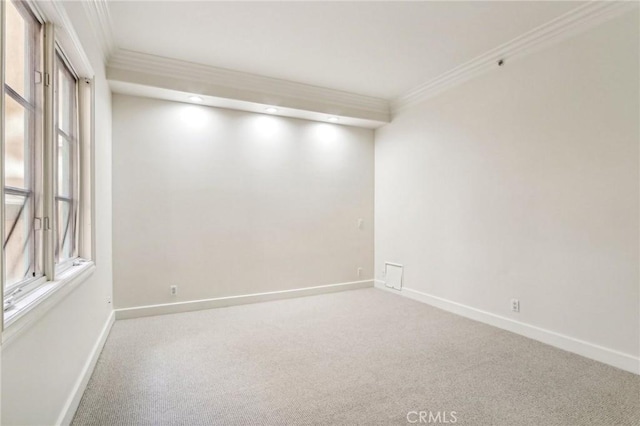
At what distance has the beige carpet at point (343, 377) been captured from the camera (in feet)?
6.36

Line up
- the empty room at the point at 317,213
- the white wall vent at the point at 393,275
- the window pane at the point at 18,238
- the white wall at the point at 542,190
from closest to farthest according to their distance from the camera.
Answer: the window pane at the point at 18,238, the empty room at the point at 317,213, the white wall at the point at 542,190, the white wall vent at the point at 393,275

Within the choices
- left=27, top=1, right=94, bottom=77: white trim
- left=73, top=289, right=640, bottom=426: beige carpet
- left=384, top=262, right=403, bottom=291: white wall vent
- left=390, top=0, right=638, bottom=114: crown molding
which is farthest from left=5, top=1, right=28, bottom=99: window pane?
left=384, top=262, right=403, bottom=291: white wall vent

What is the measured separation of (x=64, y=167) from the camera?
2.26 m

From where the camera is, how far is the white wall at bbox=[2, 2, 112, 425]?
48.4 inches

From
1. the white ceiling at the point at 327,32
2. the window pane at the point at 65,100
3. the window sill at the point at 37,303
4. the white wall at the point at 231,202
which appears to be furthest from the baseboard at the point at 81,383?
the white ceiling at the point at 327,32

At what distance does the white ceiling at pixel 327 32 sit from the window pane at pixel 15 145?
162 centimetres

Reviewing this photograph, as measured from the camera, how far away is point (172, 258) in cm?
391

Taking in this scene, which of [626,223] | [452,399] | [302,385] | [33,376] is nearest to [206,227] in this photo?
Answer: [302,385]

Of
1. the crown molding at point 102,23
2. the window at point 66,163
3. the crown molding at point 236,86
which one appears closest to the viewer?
the window at point 66,163

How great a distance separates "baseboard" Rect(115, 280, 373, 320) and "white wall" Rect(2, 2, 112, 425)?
1.52 ft

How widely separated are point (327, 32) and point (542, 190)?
7.94 ft

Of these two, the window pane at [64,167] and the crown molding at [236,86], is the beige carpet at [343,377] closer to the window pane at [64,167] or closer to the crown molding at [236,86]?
the window pane at [64,167]

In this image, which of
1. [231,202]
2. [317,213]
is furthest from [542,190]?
[231,202]

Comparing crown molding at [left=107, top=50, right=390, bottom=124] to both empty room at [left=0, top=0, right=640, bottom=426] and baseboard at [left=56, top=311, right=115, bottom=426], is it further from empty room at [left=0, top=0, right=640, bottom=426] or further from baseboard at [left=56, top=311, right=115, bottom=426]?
baseboard at [left=56, top=311, right=115, bottom=426]
